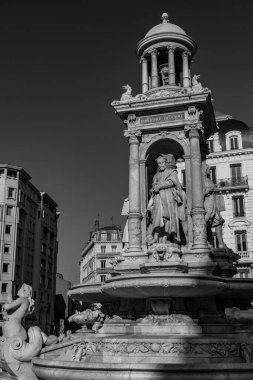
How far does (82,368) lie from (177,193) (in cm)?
761

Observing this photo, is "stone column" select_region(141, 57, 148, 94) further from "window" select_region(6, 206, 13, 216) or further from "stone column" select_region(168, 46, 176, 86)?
"window" select_region(6, 206, 13, 216)

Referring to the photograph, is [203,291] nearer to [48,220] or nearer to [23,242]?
[23,242]

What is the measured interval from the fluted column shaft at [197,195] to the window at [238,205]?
92.9 feet

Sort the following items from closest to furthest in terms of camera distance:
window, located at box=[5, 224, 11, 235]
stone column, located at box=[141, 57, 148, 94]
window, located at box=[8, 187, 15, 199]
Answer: stone column, located at box=[141, 57, 148, 94] < window, located at box=[5, 224, 11, 235] < window, located at box=[8, 187, 15, 199]

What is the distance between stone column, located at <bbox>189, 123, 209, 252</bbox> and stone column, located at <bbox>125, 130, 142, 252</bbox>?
191 cm

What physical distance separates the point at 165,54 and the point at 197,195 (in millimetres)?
6979

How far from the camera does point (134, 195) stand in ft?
53.3

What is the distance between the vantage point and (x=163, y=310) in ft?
40.2

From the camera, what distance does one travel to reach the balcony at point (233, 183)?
43.2 metres

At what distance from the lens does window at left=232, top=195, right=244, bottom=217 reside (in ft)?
142

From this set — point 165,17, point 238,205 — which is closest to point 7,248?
point 238,205

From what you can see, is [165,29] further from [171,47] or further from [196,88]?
[196,88]

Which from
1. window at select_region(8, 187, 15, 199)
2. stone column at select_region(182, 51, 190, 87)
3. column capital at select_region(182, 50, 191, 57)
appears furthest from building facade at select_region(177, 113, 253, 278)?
window at select_region(8, 187, 15, 199)

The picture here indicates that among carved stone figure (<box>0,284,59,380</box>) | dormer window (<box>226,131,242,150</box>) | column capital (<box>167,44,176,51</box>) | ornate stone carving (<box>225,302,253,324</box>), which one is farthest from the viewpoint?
dormer window (<box>226,131,242,150</box>)
